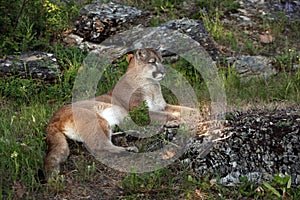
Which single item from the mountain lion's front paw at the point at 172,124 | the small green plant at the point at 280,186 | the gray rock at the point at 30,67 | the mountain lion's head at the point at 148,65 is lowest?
the small green plant at the point at 280,186

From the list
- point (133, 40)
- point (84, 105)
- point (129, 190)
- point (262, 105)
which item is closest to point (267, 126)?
point (262, 105)

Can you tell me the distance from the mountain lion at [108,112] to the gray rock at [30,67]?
53.6 inches

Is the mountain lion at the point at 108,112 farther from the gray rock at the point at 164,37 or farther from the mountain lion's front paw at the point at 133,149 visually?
the gray rock at the point at 164,37

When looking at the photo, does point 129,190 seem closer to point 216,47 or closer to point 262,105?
point 262,105

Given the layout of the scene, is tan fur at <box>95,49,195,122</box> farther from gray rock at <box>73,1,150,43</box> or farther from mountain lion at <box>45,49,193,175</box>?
gray rock at <box>73,1,150,43</box>

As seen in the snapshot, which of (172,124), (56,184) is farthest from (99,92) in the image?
(56,184)

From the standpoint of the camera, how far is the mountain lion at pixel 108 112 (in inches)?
199

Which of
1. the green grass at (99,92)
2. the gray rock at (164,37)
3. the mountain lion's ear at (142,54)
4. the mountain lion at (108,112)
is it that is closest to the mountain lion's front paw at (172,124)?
the mountain lion at (108,112)

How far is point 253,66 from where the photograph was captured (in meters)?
7.97

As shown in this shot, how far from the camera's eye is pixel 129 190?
454 centimetres

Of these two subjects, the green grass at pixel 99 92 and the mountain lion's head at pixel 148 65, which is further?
the mountain lion's head at pixel 148 65

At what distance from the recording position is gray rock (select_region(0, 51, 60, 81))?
24.0 ft

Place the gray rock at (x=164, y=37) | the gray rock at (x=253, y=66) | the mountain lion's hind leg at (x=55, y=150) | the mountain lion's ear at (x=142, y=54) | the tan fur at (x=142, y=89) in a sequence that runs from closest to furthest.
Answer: the mountain lion's hind leg at (x=55, y=150) → the tan fur at (x=142, y=89) → the mountain lion's ear at (x=142, y=54) → the gray rock at (x=253, y=66) → the gray rock at (x=164, y=37)

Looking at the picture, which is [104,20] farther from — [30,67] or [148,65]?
[148,65]
